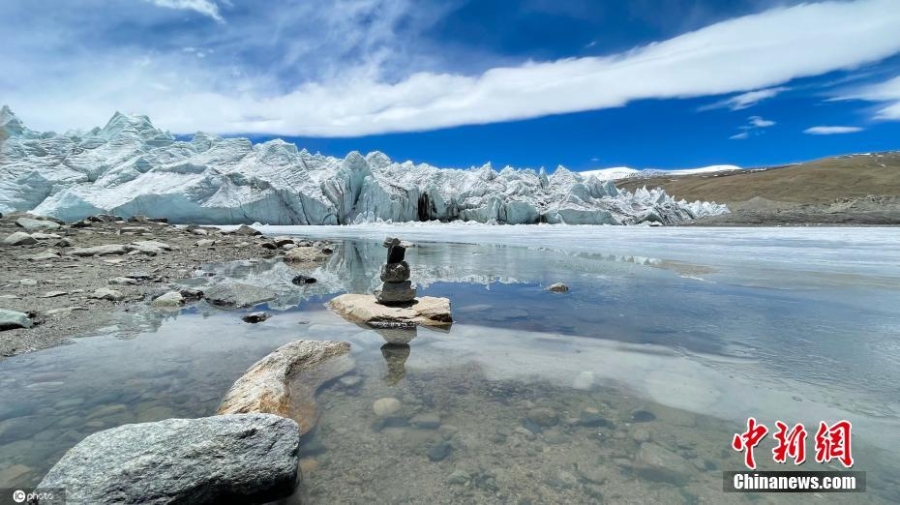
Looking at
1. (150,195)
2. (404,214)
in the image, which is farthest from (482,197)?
(150,195)

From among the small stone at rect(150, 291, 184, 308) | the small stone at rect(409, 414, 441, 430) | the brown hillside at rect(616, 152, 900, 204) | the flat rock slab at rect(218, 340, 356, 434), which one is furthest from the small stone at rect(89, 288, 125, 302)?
the brown hillside at rect(616, 152, 900, 204)

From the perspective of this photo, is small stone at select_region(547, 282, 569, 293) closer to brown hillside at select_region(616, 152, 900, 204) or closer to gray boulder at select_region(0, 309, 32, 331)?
gray boulder at select_region(0, 309, 32, 331)

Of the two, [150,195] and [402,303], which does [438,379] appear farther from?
[150,195]

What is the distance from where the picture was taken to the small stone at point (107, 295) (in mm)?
6867

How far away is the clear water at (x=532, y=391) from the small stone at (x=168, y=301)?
745 millimetres

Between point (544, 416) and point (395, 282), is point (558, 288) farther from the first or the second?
point (544, 416)

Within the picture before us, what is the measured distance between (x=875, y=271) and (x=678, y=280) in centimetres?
501

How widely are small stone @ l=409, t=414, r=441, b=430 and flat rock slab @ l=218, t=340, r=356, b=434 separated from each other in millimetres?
766

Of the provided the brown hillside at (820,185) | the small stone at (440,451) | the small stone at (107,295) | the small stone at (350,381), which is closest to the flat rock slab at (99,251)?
the small stone at (107,295)

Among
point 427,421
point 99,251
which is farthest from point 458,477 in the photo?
point 99,251

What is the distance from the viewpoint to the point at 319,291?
8.76 metres

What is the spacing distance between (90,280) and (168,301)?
2718 mm

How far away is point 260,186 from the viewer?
123 feet

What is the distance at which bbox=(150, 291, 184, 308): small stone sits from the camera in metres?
6.88
